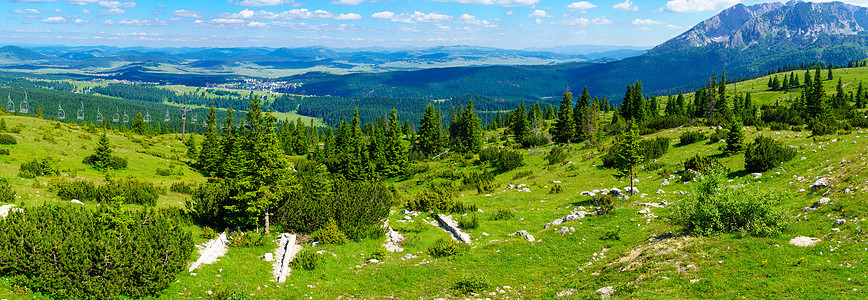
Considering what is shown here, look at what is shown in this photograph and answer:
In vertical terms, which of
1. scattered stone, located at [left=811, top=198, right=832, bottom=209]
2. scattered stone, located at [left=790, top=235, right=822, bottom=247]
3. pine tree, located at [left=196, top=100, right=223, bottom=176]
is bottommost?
pine tree, located at [left=196, top=100, right=223, bottom=176]

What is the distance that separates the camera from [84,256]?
47.2 feet

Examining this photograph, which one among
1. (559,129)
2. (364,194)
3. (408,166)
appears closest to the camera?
(364,194)

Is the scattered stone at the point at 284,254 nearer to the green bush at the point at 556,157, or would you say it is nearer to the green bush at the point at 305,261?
the green bush at the point at 305,261

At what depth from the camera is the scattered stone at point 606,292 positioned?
14413 millimetres

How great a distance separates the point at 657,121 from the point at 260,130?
58.6 meters

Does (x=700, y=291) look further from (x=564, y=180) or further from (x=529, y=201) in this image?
(x=564, y=180)

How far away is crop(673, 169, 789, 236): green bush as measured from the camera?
17.3 meters

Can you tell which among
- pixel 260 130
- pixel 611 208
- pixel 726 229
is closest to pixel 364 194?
pixel 260 130

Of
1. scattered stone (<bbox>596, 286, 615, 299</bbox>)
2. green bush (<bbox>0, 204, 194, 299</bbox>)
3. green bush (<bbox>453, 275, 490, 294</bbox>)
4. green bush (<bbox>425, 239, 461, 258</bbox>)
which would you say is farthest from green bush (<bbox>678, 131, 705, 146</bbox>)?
green bush (<bbox>0, 204, 194, 299</bbox>)

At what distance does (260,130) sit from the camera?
83.1 ft

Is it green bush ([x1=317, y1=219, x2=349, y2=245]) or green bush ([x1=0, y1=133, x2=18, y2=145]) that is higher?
green bush ([x1=0, y1=133, x2=18, y2=145])

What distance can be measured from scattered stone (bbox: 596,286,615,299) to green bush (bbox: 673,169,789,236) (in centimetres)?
621

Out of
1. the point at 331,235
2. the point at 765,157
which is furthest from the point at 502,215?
the point at 765,157

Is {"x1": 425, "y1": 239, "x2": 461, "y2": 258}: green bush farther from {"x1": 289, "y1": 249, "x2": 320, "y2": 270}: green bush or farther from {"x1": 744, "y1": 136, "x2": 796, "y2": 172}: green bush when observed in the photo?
{"x1": 744, "y1": 136, "x2": 796, "y2": 172}: green bush
